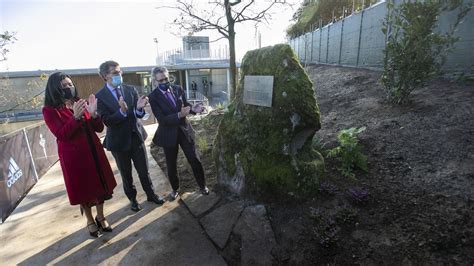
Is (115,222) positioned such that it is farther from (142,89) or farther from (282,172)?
(142,89)

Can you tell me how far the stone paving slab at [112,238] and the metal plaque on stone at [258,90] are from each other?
1.56 metres

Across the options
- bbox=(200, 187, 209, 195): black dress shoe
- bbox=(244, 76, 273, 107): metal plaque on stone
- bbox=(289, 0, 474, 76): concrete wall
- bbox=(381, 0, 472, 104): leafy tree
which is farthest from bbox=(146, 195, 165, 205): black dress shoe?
bbox=(289, 0, 474, 76): concrete wall

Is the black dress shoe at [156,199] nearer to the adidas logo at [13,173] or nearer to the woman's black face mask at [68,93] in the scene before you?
the woman's black face mask at [68,93]

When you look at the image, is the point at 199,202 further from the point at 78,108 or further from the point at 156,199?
the point at 78,108

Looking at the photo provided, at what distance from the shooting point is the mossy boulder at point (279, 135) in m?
2.92

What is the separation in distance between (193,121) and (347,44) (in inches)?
289

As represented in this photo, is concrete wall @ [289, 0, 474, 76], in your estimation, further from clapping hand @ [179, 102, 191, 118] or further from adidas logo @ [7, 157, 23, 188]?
adidas logo @ [7, 157, 23, 188]

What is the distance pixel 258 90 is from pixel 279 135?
0.57 m

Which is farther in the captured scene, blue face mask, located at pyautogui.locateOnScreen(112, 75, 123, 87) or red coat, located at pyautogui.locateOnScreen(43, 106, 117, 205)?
blue face mask, located at pyautogui.locateOnScreen(112, 75, 123, 87)

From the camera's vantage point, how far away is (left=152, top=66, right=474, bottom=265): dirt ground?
87.0 inches

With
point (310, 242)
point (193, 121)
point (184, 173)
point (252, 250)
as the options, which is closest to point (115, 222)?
point (184, 173)

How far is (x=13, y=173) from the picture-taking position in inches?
166

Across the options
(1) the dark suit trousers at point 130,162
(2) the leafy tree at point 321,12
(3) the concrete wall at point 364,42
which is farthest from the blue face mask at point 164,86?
(2) the leafy tree at point 321,12

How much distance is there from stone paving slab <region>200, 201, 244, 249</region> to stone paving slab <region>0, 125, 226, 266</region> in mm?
82
